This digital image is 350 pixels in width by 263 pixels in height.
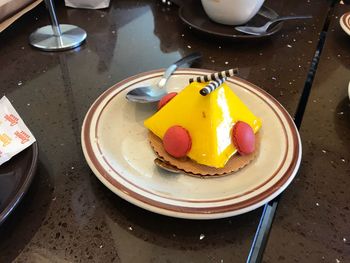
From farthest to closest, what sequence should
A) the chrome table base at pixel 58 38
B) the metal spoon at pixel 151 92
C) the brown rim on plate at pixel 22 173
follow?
the chrome table base at pixel 58 38 < the metal spoon at pixel 151 92 < the brown rim on plate at pixel 22 173

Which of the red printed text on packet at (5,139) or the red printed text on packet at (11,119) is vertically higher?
the red printed text on packet at (11,119)

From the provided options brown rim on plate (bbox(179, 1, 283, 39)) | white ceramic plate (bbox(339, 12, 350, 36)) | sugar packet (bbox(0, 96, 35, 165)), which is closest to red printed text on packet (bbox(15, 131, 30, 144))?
sugar packet (bbox(0, 96, 35, 165))

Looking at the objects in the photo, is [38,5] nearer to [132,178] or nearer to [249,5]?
[249,5]

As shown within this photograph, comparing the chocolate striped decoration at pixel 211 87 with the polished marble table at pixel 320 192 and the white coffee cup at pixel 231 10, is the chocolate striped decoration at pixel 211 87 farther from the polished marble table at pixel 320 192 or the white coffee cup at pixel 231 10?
the white coffee cup at pixel 231 10

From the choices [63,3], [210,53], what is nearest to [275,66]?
[210,53]

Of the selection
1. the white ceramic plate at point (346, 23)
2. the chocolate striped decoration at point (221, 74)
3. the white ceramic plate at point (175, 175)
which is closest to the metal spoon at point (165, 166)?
the white ceramic plate at point (175, 175)

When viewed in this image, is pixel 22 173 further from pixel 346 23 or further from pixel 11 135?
pixel 346 23
